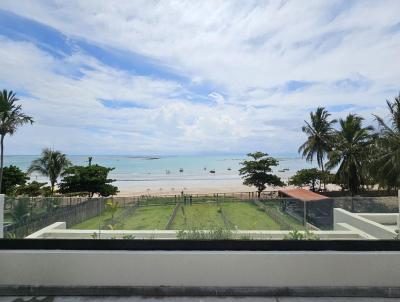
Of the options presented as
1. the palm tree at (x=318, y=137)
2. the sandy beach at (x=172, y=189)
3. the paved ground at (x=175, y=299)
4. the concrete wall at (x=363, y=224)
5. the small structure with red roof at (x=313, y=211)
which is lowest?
the sandy beach at (x=172, y=189)

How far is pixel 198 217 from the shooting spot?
372 cm

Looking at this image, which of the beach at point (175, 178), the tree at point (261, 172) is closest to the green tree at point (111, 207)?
the tree at point (261, 172)

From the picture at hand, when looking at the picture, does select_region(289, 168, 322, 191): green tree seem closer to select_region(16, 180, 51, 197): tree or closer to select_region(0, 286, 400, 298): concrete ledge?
select_region(16, 180, 51, 197): tree

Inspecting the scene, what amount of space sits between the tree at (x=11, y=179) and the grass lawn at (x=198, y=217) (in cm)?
2075

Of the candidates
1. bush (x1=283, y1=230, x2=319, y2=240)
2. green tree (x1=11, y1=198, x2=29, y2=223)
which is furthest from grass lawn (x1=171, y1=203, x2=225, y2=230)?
green tree (x1=11, y1=198, x2=29, y2=223)

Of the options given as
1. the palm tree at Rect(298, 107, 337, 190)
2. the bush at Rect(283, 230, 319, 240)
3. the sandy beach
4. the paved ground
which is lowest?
the sandy beach


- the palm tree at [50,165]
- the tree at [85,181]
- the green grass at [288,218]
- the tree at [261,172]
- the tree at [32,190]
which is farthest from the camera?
the tree at [261,172]

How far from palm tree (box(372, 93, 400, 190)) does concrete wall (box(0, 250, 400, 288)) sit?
12.5m

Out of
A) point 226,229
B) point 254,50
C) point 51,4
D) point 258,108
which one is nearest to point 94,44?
point 51,4

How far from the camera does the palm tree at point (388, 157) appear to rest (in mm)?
14773

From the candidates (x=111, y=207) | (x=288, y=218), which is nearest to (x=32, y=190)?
(x=111, y=207)

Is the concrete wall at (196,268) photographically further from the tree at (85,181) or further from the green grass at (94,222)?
the tree at (85,181)

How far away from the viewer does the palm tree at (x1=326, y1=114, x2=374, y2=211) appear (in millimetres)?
24828

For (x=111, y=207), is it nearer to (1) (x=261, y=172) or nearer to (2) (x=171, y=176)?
(1) (x=261, y=172)
